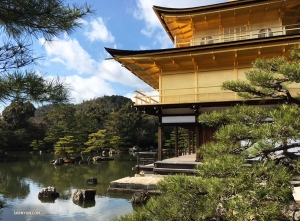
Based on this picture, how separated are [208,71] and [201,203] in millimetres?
7653

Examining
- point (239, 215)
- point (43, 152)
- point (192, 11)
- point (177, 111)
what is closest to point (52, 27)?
point (239, 215)

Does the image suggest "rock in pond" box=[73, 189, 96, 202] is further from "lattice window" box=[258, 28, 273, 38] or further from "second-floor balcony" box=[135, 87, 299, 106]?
"lattice window" box=[258, 28, 273, 38]

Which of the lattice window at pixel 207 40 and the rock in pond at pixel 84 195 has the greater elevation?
the lattice window at pixel 207 40

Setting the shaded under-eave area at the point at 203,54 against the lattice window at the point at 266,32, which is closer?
the shaded under-eave area at the point at 203,54

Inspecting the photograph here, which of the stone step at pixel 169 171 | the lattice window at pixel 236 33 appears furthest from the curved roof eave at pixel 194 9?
the stone step at pixel 169 171

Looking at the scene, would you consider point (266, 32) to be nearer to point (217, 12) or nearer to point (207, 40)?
point (217, 12)

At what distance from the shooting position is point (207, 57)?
9102mm

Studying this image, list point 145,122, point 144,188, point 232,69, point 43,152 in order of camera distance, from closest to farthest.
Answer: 1. point 144,188
2. point 232,69
3. point 43,152
4. point 145,122

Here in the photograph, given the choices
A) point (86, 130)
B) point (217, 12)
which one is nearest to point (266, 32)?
point (217, 12)

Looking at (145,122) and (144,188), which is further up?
(145,122)

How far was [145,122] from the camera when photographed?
3747 cm

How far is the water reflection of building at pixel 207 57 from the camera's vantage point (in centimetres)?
875

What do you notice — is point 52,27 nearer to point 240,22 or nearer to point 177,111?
point 177,111

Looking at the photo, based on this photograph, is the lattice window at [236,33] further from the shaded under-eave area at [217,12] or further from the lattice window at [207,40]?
the lattice window at [207,40]
